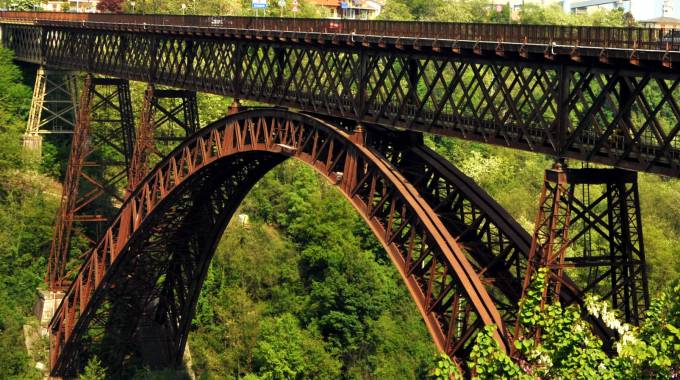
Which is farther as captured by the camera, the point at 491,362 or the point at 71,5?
the point at 71,5

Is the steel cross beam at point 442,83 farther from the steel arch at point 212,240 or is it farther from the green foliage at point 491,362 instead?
the green foliage at point 491,362

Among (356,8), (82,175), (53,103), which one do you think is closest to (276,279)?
(53,103)

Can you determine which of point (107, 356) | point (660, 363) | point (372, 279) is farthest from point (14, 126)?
point (660, 363)

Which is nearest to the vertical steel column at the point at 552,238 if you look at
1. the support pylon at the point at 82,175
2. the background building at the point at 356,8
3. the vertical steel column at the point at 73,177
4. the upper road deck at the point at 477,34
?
the upper road deck at the point at 477,34

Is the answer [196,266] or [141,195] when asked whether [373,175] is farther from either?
[196,266]

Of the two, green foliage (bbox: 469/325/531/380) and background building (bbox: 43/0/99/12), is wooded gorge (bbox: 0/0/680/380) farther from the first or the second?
background building (bbox: 43/0/99/12)

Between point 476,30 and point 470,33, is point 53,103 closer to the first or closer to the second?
point 470,33
